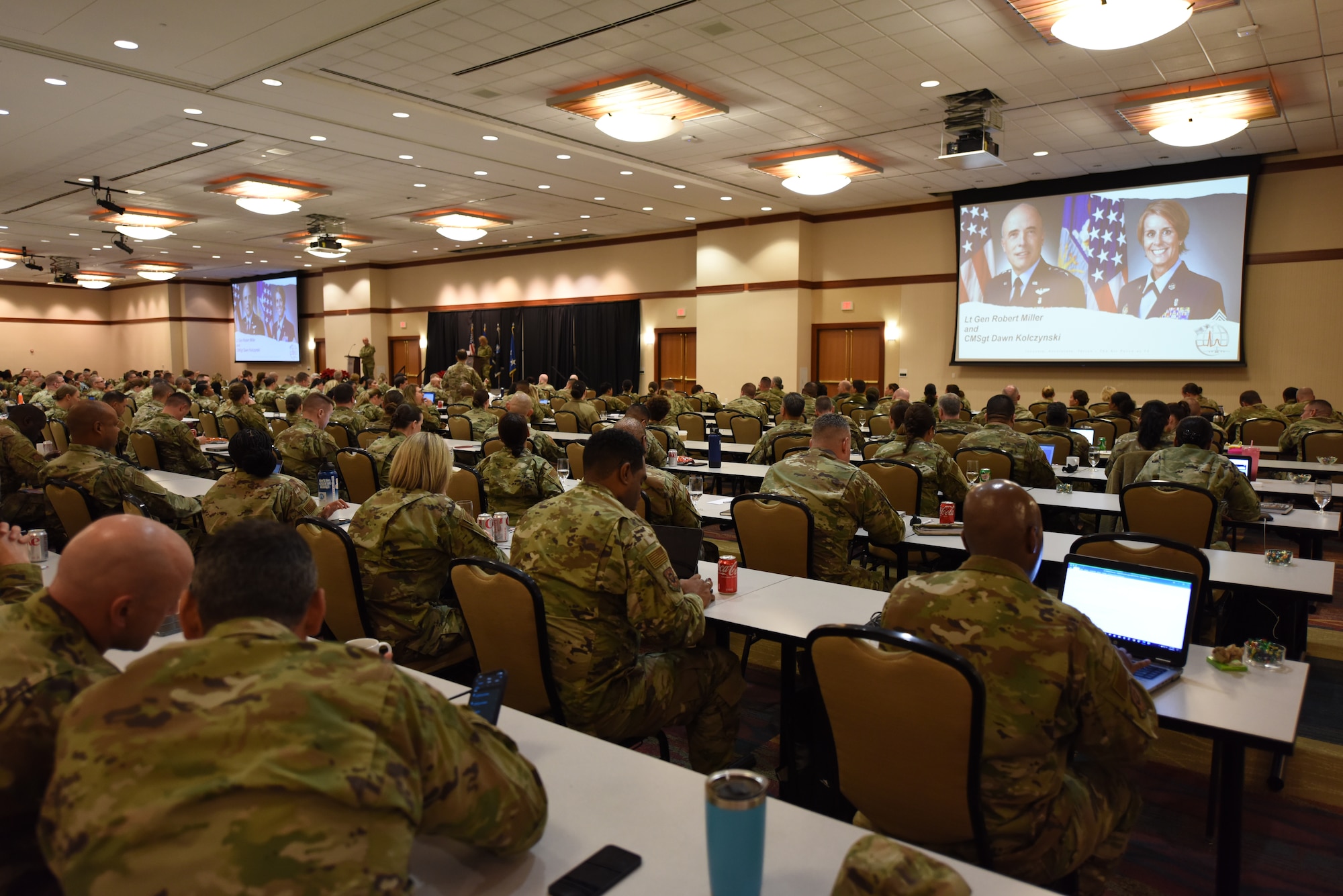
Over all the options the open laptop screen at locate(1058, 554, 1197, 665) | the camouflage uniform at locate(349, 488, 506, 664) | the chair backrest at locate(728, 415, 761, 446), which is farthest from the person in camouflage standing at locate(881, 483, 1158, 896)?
the chair backrest at locate(728, 415, 761, 446)

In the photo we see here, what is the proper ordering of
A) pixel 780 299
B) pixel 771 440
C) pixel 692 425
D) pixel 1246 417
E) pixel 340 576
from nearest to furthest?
pixel 340 576 → pixel 771 440 → pixel 1246 417 → pixel 692 425 → pixel 780 299

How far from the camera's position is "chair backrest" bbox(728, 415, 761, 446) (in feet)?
30.7

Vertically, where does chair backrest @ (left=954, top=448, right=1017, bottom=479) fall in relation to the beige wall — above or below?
below

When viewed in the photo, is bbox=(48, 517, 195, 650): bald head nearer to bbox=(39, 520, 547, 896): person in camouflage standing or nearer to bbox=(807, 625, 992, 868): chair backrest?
bbox=(39, 520, 547, 896): person in camouflage standing

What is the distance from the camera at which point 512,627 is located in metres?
2.61

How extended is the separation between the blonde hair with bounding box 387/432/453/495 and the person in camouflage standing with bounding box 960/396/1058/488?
4.19 m

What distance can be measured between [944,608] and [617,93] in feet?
23.7

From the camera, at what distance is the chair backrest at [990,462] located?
5.98 m

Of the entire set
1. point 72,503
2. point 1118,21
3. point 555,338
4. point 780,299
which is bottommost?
point 72,503

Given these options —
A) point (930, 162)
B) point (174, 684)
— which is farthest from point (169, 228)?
point (174, 684)

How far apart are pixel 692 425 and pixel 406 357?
14.0 metres

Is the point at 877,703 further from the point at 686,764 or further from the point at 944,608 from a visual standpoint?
the point at 686,764

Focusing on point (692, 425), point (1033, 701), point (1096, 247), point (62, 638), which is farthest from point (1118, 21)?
point (1096, 247)

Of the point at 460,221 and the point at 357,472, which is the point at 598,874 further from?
the point at 460,221
